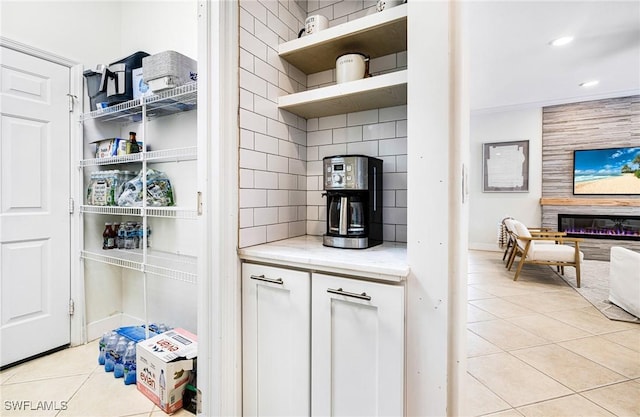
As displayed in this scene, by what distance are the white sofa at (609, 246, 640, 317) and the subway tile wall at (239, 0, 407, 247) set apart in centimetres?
264

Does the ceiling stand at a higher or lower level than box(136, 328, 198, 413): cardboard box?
higher

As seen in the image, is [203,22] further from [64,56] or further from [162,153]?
[64,56]

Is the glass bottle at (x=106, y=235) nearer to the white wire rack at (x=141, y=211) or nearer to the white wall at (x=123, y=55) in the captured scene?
the white wall at (x=123, y=55)

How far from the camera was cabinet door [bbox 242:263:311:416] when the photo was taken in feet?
3.86

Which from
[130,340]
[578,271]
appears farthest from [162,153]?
[578,271]

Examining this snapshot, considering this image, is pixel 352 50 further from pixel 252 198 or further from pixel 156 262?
pixel 156 262

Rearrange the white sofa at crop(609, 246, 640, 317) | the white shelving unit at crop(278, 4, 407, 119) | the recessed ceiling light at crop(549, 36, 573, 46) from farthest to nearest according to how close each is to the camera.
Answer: the recessed ceiling light at crop(549, 36, 573, 46), the white sofa at crop(609, 246, 640, 317), the white shelving unit at crop(278, 4, 407, 119)

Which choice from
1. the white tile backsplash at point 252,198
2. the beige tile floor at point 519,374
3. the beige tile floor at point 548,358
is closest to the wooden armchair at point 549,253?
the beige tile floor at point 548,358

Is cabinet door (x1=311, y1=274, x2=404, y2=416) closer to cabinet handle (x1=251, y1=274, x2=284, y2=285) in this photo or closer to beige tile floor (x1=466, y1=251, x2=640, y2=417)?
cabinet handle (x1=251, y1=274, x2=284, y2=285)

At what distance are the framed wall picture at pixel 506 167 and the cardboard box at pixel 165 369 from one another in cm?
597

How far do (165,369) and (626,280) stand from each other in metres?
3.80

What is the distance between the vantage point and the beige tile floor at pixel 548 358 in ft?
5.47

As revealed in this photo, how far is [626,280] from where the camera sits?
2.83 meters

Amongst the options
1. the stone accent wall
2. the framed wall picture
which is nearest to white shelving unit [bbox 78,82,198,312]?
the framed wall picture
